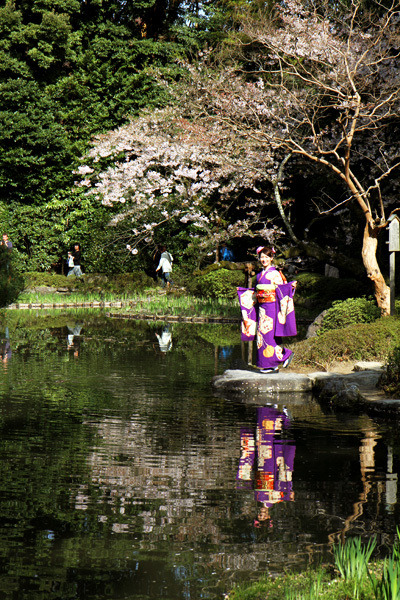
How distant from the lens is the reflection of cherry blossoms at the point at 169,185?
2598cm

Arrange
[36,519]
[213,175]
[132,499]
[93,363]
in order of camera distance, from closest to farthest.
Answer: [36,519]
[132,499]
[93,363]
[213,175]

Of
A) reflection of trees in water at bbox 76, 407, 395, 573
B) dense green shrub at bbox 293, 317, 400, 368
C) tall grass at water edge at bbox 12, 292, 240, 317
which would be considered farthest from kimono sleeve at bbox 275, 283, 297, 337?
tall grass at water edge at bbox 12, 292, 240, 317

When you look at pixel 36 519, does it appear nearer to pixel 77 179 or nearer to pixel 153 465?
pixel 153 465

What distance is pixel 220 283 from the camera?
25.3 metres

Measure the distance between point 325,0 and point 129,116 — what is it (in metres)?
11.6

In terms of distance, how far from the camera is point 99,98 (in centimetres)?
3130

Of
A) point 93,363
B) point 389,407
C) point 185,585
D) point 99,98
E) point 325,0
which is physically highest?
point 99,98

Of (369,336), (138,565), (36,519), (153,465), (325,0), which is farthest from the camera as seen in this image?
(325,0)

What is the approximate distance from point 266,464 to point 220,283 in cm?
1897

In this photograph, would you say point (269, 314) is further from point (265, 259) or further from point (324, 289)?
point (324, 289)

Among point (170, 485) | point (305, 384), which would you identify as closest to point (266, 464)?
point (170, 485)

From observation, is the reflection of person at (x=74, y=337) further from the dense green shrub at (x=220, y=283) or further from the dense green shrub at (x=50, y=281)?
the dense green shrub at (x=50, y=281)

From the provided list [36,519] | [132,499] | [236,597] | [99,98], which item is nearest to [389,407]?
[132,499]

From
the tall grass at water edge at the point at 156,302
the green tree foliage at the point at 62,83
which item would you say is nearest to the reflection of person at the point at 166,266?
the tall grass at water edge at the point at 156,302
